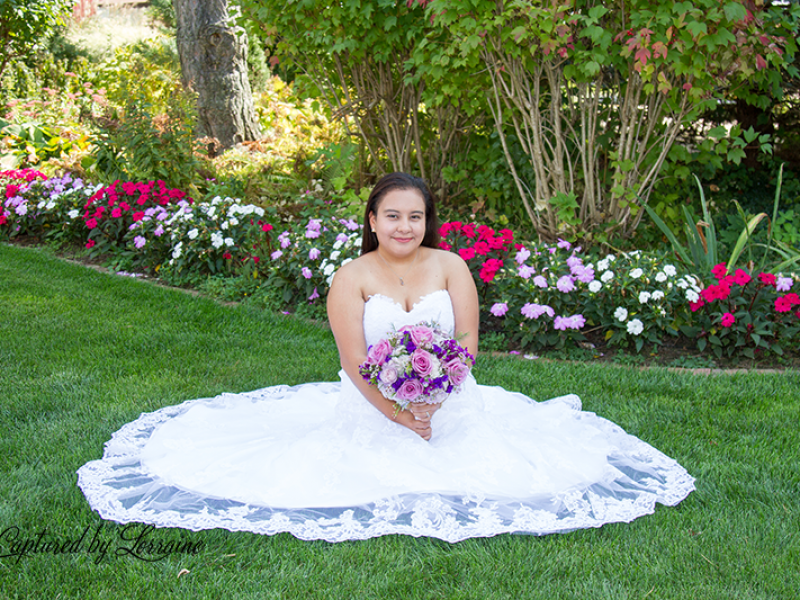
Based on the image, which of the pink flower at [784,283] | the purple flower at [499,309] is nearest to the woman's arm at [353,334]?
the purple flower at [499,309]

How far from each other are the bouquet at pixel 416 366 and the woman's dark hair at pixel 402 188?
62cm

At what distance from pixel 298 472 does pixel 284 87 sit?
10007 millimetres

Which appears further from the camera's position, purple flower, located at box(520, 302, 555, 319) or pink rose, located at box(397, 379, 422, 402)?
purple flower, located at box(520, 302, 555, 319)

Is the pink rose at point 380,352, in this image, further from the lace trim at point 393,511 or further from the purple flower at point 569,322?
the purple flower at point 569,322

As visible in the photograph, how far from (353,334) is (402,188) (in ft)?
2.14

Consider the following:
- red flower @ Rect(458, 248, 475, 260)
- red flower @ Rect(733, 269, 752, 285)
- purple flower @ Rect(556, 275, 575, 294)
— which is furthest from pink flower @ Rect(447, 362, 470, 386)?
red flower @ Rect(733, 269, 752, 285)

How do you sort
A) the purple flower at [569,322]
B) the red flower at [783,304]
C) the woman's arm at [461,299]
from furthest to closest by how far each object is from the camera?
the purple flower at [569,322]
the red flower at [783,304]
the woman's arm at [461,299]

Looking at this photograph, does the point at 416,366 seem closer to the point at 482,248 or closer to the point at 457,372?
the point at 457,372

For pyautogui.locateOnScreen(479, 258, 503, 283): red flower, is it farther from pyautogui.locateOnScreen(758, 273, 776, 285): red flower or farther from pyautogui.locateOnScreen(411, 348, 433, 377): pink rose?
pyautogui.locateOnScreen(411, 348, 433, 377): pink rose

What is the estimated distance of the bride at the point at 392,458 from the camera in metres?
2.62

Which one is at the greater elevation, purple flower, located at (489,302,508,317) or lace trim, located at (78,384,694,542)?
purple flower, located at (489,302,508,317)

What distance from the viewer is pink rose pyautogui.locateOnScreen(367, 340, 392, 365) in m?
2.66

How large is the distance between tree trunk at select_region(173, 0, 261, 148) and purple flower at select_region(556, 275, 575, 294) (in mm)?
5727

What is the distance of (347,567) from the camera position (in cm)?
237
